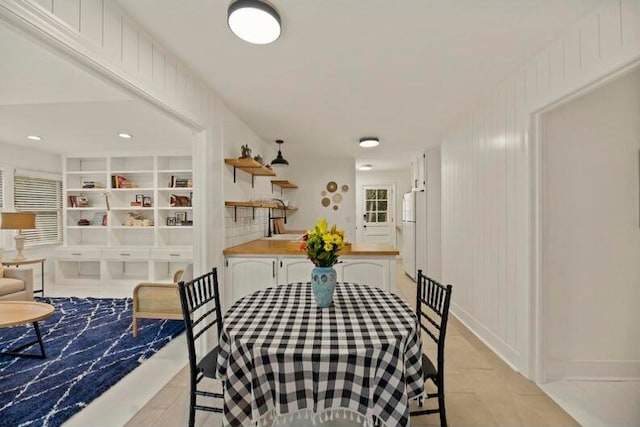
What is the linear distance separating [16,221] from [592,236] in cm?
666

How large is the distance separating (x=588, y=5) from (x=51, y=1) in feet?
8.57

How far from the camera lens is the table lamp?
4.09 metres

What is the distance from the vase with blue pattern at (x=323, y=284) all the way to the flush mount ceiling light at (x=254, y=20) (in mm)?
1364

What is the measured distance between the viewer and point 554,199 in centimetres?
215

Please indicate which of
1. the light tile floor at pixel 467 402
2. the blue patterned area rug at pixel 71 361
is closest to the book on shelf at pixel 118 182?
the blue patterned area rug at pixel 71 361

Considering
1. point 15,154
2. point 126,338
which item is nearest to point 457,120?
point 126,338

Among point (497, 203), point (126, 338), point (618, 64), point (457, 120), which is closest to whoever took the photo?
point (618, 64)

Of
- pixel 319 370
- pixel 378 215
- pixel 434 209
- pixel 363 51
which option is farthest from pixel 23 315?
pixel 378 215

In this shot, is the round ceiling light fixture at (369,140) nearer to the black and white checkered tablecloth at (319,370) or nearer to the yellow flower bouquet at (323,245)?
the yellow flower bouquet at (323,245)

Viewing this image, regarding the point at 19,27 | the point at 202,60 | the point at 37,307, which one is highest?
the point at 202,60

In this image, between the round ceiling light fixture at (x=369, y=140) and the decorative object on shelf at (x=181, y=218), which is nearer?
the round ceiling light fixture at (x=369, y=140)

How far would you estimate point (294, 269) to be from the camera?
2861 mm

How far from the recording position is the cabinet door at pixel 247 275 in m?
2.87

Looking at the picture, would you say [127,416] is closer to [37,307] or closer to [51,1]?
[37,307]
